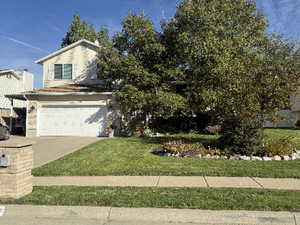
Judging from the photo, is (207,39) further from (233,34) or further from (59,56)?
(59,56)

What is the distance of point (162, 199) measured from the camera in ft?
16.0

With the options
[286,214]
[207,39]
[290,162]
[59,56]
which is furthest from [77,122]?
[286,214]

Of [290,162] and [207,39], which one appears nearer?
[290,162]

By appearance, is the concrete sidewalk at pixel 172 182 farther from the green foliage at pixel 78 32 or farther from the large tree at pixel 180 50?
the green foliage at pixel 78 32

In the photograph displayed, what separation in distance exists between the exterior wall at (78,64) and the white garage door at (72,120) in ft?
9.92

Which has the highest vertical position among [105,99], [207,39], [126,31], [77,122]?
[126,31]

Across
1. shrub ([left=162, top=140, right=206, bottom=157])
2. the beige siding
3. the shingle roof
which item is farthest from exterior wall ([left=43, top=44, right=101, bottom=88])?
shrub ([left=162, top=140, right=206, bottom=157])

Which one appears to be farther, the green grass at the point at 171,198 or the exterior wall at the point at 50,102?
the exterior wall at the point at 50,102

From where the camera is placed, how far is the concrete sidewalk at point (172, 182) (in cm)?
599

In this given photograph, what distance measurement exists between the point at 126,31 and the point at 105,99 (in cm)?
478

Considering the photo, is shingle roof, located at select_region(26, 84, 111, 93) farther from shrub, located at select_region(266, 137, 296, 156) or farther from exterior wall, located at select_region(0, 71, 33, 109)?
shrub, located at select_region(266, 137, 296, 156)

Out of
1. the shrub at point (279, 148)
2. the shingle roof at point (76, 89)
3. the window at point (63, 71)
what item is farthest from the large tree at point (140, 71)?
the shrub at point (279, 148)

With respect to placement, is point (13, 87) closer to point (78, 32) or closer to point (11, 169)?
point (78, 32)

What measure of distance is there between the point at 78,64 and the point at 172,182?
1551 cm
